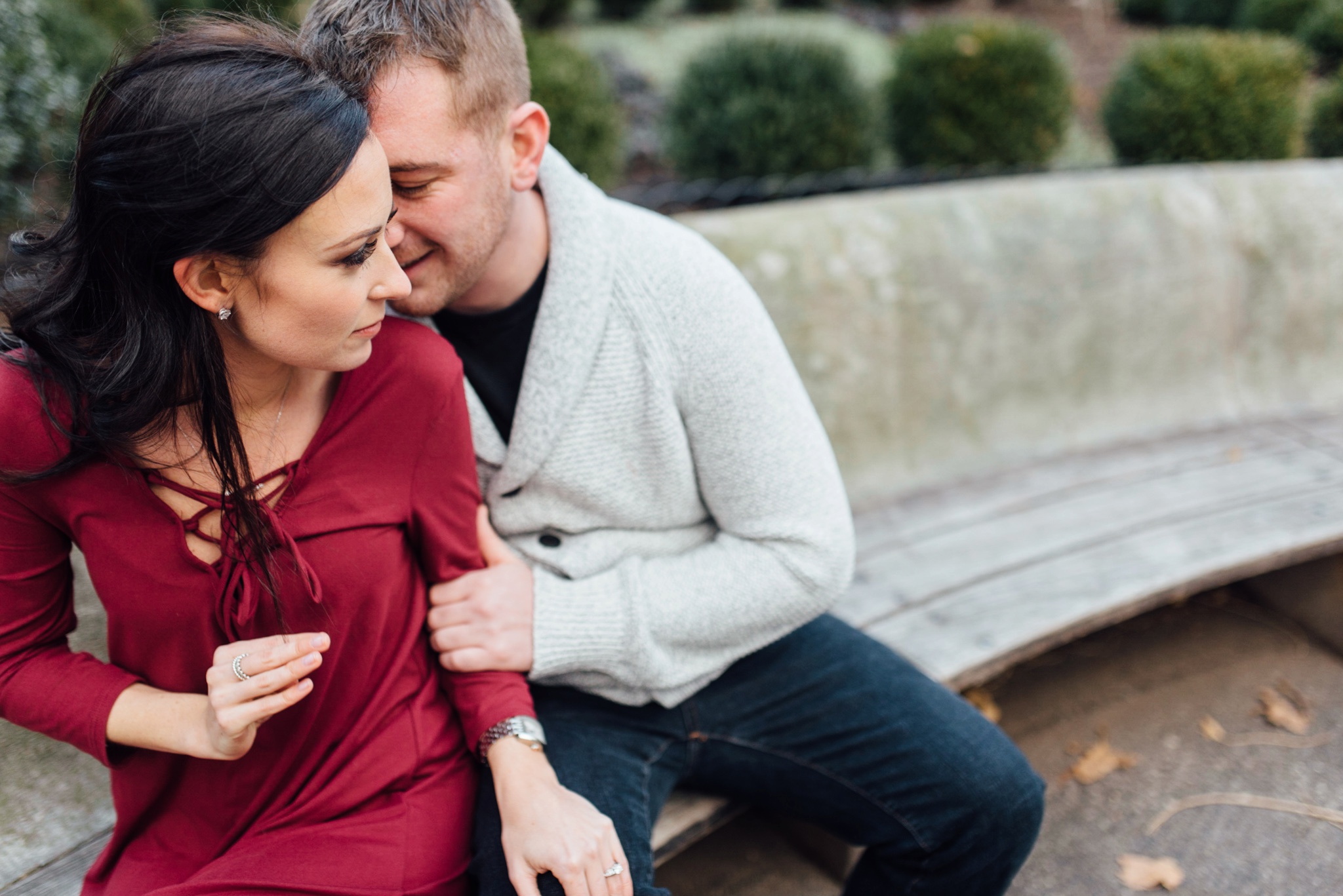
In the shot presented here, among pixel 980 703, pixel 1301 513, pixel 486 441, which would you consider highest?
pixel 486 441

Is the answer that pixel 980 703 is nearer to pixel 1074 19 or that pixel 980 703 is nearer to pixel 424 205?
pixel 424 205

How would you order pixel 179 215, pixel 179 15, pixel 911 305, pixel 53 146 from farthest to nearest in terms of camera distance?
pixel 911 305 → pixel 53 146 → pixel 179 15 → pixel 179 215

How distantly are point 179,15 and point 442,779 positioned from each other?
129cm

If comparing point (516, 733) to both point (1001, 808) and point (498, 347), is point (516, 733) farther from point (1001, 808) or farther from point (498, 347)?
point (1001, 808)

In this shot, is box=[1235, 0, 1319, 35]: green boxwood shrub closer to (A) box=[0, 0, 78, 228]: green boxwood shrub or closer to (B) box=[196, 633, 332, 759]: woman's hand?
(A) box=[0, 0, 78, 228]: green boxwood shrub

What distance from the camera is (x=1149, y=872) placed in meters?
2.51

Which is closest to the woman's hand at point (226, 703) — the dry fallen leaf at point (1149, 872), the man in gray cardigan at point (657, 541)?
the man in gray cardigan at point (657, 541)

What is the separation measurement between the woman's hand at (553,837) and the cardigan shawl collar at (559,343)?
1.90 feet

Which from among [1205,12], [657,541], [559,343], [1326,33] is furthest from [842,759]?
[1205,12]

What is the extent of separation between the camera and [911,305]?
11.2 feet

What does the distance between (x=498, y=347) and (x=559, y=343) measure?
19 cm

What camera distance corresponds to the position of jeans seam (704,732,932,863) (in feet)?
6.56

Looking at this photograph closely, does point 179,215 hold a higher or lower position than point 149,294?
higher

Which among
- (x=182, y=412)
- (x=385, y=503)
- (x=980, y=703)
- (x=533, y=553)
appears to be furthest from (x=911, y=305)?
(x=182, y=412)
